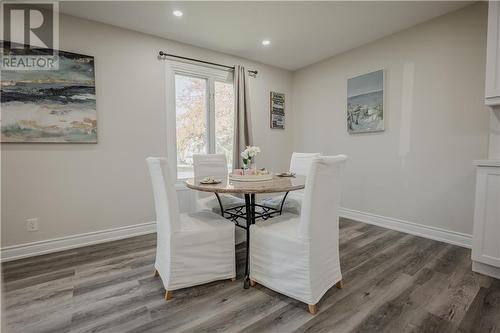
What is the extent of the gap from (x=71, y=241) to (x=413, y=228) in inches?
155

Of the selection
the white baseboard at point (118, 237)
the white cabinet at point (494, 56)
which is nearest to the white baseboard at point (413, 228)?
the white baseboard at point (118, 237)

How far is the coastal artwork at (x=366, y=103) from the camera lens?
10.6 feet

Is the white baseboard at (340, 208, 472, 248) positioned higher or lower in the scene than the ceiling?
lower

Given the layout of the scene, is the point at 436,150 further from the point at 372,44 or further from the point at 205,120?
the point at 205,120

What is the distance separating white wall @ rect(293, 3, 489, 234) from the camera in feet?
8.27

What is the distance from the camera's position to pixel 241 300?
5.61ft

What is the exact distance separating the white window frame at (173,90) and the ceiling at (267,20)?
12.3 inches

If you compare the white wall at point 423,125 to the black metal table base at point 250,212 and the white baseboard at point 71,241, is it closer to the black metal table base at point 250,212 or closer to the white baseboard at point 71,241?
the black metal table base at point 250,212

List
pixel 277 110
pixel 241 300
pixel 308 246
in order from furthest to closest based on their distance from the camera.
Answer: pixel 277 110 → pixel 241 300 → pixel 308 246

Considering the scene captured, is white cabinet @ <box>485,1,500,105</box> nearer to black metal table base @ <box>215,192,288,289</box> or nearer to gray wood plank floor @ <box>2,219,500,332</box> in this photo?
gray wood plank floor @ <box>2,219,500,332</box>

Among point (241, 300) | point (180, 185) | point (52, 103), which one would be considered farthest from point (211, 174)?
point (52, 103)

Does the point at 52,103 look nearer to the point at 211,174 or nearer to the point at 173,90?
the point at 173,90

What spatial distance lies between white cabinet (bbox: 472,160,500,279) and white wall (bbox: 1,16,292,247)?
3281mm

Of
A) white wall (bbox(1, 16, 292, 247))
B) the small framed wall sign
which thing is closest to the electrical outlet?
white wall (bbox(1, 16, 292, 247))
